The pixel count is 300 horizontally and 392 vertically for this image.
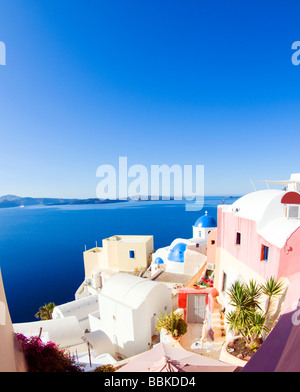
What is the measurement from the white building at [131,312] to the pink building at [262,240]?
162 inches

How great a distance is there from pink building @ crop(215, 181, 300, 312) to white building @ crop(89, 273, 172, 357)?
4.13 meters

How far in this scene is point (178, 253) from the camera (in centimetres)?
2405

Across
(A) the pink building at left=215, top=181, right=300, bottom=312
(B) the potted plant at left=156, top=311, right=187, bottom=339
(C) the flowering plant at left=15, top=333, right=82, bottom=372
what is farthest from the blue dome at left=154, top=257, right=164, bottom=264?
(C) the flowering plant at left=15, top=333, right=82, bottom=372

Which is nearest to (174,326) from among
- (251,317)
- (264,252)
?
(251,317)

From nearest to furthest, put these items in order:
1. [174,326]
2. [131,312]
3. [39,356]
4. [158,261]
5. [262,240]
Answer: [39,356], [262,240], [174,326], [131,312], [158,261]

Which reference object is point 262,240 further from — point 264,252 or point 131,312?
point 131,312

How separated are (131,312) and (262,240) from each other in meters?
8.36

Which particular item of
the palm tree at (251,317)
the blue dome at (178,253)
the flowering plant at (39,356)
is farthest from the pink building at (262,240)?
the blue dome at (178,253)

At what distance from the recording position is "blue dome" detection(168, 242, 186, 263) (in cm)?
2356

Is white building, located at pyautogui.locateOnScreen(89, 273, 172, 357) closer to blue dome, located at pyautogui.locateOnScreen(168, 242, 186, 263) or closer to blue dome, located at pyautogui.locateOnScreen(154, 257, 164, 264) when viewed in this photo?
blue dome, located at pyautogui.locateOnScreen(168, 242, 186, 263)

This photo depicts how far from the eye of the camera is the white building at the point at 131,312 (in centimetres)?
1182

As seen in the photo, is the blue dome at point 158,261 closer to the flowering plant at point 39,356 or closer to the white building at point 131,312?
the white building at point 131,312
